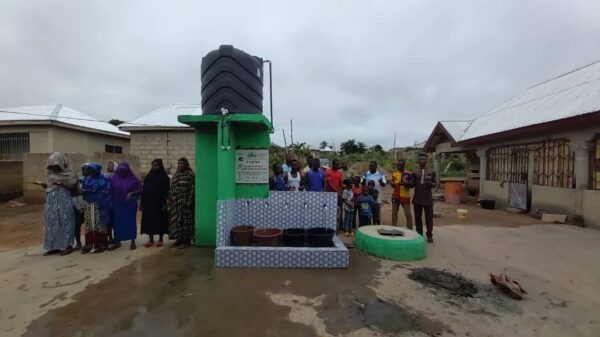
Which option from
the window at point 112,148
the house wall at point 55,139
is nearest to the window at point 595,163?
the house wall at point 55,139

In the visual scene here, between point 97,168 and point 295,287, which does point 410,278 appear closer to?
point 295,287

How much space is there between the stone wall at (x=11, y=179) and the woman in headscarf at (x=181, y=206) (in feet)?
33.4

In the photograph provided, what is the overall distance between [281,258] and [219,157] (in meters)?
1.77

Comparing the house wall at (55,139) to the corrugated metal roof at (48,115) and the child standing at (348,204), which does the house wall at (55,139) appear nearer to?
the corrugated metal roof at (48,115)

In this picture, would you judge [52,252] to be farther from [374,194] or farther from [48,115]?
[48,115]

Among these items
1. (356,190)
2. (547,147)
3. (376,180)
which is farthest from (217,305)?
(547,147)

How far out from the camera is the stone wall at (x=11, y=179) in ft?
39.4

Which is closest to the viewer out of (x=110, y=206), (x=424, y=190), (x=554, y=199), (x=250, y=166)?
(x=110, y=206)

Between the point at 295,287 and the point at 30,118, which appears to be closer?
the point at 295,287

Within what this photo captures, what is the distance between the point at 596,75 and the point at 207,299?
11785 millimetres

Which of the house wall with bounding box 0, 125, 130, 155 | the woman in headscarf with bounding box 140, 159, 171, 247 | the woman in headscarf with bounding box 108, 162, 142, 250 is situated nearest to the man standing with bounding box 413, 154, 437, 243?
the woman in headscarf with bounding box 140, 159, 171, 247

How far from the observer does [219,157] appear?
523 cm

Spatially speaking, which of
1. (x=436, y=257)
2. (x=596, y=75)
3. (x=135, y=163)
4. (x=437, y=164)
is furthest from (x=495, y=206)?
(x=135, y=163)

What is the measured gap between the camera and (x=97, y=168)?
5543 mm
